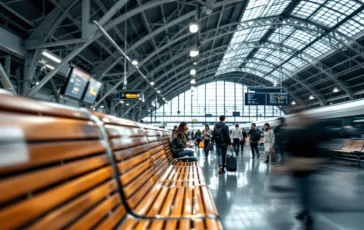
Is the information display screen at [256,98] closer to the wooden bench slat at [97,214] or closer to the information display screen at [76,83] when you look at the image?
the information display screen at [76,83]

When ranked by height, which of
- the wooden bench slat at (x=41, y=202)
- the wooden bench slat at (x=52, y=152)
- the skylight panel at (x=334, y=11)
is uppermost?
the skylight panel at (x=334, y=11)

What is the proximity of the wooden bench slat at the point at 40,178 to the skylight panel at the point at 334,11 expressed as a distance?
22869 millimetres

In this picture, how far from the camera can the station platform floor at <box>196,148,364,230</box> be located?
2.93 metres

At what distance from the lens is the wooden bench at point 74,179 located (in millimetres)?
755

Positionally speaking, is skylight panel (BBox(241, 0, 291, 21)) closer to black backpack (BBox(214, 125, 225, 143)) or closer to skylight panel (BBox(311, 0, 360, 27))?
skylight panel (BBox(311, 0, 360, 27))

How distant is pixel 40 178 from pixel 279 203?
3.68 meters

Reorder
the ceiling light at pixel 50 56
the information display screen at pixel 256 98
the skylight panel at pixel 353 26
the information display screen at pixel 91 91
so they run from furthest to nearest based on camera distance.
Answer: the information display screen at pixel 256 98 < the skylight panel at pixel 353 26 < the information display screen at pixel 91 91 < the ceiling light at pixel 50 56

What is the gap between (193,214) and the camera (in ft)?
5.82

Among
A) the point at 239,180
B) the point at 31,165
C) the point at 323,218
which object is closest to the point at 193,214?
the point at 31,165

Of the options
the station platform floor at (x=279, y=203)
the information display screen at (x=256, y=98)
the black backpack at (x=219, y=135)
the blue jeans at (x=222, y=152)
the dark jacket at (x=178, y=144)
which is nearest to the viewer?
the station platform floor at (x=279, y=203)

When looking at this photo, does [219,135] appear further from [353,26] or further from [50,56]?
[353,26]

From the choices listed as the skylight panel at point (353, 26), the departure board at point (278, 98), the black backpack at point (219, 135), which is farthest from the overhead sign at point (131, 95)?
the skylight panel at point (353, 26)

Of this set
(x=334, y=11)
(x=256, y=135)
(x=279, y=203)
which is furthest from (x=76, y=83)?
(x=334, y=11)

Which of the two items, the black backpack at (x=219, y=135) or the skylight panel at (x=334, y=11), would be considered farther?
the skylight panel at (x=334, y=11)
